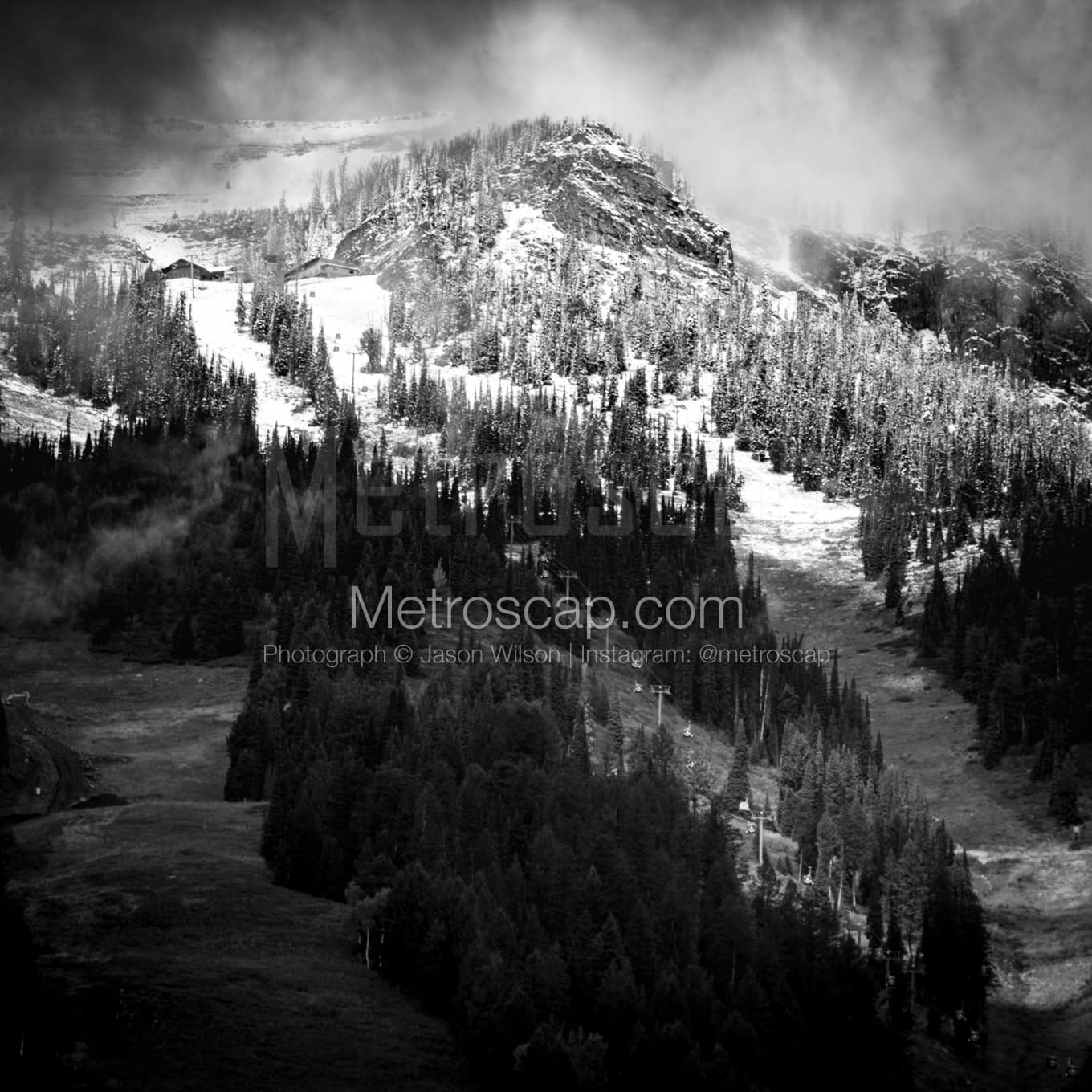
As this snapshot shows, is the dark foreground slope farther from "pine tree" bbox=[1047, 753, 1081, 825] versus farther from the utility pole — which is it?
"pine tree" bbox=[1047, 753, 1081, 825]

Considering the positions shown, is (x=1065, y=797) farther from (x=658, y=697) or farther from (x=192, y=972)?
(x=192, y=972)

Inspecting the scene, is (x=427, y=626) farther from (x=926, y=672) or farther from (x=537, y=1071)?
(x=537, y=1071)

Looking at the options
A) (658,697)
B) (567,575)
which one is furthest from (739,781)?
(567,575)

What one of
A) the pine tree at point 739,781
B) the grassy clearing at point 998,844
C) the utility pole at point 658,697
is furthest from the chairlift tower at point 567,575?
the pine tree at point 739,781

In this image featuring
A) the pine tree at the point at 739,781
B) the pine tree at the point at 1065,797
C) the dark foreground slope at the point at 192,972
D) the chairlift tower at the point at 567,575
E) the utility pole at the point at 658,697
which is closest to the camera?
the dark foreground slope at the point at 192,972

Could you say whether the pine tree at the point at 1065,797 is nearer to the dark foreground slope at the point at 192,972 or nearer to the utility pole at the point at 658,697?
the utility pole at the point at 658,697

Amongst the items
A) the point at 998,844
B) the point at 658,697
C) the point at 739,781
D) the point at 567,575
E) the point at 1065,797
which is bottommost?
the point at 998,844

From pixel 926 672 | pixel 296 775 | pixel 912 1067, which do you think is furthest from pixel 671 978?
pixel 926 672

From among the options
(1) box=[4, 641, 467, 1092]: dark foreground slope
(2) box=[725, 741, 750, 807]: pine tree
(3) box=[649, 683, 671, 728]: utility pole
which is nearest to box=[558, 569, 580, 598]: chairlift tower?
(3) box=[649, 683, 671, 728]: utility pole
